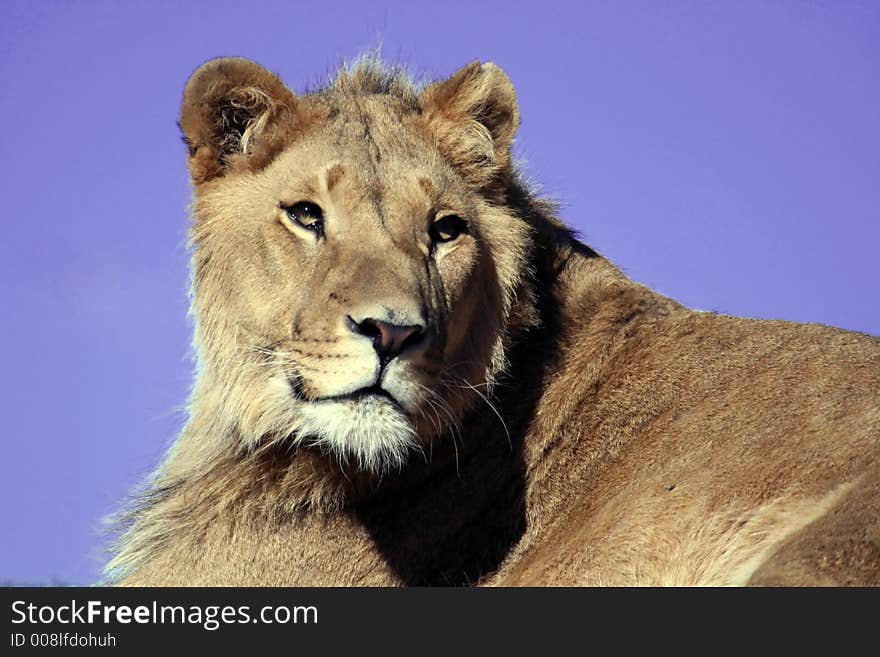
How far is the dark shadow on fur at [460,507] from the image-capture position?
7684mm

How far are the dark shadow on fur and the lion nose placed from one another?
1135 mm

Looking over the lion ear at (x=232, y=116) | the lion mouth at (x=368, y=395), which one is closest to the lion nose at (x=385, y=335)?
the lion mouth at (x=368, y=395)

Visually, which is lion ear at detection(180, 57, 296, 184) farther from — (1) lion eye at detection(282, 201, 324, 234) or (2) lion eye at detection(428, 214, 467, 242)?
(2) lion eye at detection(428, 214, 467, 242)

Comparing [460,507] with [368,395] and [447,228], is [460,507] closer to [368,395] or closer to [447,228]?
[368,395]

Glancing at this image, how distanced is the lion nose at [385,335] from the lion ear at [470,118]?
6.23 feet

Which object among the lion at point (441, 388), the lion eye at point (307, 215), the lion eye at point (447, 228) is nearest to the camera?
the lion at point (441, 388)

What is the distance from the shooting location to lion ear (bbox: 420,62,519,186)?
8.41m

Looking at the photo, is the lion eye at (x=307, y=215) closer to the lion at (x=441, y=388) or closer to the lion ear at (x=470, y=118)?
the lion at (x=441, y=388)

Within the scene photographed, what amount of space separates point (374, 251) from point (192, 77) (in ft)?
5.31

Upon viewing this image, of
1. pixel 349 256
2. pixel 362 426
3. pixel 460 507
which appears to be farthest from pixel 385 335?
pixel 460 507

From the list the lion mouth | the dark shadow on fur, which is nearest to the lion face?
the lion mouth

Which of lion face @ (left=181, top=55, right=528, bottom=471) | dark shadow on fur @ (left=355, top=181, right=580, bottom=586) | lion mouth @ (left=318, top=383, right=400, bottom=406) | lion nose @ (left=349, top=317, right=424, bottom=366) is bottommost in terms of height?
dark shadow on fur @ (left=355, top=181, right=580, bottom=586)
